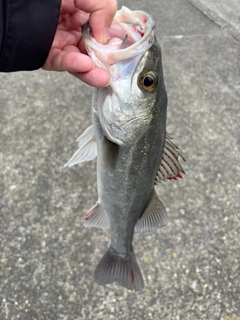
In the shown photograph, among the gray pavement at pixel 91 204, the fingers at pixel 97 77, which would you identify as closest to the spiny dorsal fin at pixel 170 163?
the fingers at pixel 97 77

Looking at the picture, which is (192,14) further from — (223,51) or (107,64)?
(107,64)

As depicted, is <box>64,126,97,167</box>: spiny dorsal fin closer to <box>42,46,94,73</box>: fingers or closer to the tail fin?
<box>42,46,94,73</box>: fingers

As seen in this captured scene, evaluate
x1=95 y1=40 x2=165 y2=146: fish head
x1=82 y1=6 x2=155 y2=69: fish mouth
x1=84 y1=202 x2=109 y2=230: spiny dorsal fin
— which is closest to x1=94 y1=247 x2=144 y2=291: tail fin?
x1=84 y1=202 x2=109 y2=230: spiny dorsal fin

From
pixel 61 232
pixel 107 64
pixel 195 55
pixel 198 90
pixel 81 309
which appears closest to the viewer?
pixel 107 64

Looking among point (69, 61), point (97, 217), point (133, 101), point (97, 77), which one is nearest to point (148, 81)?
point (133, 101)

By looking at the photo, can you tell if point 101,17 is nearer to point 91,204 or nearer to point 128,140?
point 128,140

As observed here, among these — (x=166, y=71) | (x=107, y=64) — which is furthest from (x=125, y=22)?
(x=166, y=71)
